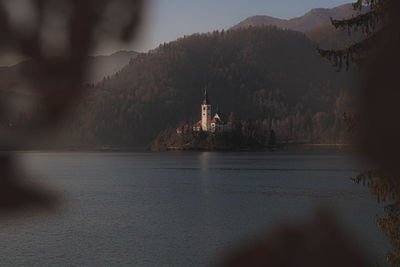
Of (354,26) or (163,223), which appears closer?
(354,26)

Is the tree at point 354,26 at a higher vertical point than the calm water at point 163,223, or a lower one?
higher

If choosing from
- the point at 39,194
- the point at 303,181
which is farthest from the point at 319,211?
the point at 303,181

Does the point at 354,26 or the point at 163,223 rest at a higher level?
the point at 354,26

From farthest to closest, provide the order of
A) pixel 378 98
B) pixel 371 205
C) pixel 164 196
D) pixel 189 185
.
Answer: pixel 189 185, pixel 164 196, pixel 371 205, pixel 378 98

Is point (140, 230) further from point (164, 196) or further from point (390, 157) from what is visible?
point (390, 157)

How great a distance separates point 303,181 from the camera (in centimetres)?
7888

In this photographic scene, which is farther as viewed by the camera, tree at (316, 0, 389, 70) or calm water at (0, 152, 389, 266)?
calm water at (0, 152, 389, 266)

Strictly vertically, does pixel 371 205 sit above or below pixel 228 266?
below

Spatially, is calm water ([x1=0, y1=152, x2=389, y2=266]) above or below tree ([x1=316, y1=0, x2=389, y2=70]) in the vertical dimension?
below

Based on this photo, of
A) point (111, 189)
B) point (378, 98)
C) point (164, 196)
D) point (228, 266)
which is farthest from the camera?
point (111, 189)

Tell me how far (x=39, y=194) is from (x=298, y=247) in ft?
2.10

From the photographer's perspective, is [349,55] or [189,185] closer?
[349,55]

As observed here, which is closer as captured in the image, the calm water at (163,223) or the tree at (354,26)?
the tree at (354,26)

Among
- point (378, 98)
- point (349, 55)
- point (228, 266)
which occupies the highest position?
point (349, 55)
